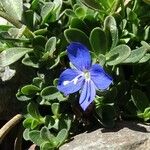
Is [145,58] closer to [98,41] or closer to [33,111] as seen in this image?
[98,41]

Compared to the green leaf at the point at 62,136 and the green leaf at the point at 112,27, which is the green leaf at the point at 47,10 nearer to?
the green leaf at the point at 112,27

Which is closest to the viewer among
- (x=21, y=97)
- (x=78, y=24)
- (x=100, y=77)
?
(x=100, y=77)

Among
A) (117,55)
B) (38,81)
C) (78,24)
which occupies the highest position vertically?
(78,24)

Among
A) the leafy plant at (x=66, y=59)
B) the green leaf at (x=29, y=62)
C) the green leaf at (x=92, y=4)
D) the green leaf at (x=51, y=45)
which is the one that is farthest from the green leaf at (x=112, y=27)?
the green leaf at (x=29, y=62)

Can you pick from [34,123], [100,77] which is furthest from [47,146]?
[100,77]

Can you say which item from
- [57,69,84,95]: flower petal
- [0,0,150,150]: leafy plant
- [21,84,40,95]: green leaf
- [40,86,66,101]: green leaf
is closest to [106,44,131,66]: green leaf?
[0,0,150,150]: leafy plant

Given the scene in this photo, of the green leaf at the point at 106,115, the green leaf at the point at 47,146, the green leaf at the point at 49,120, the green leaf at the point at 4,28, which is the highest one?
the green leaf at the point at 4,28
